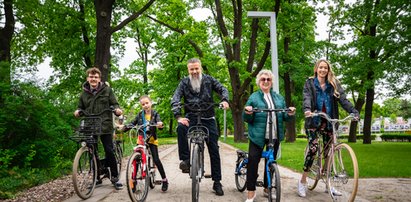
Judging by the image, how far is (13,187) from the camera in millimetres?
6676

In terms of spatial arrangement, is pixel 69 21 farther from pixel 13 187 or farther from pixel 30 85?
pixel 13 187

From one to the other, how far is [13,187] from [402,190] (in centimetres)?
666

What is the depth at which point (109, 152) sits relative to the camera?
20.7 feet

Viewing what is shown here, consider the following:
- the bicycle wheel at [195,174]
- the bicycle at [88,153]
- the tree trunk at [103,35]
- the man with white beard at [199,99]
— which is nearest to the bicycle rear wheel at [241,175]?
the man with white beard at [199,99]

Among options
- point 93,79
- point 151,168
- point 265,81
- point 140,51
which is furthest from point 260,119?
point 140,51

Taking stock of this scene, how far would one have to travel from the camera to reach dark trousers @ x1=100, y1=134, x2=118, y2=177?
6.31 m

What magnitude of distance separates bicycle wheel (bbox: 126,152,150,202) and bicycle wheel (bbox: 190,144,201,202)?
798 mm

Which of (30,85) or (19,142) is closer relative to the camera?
(19,142)

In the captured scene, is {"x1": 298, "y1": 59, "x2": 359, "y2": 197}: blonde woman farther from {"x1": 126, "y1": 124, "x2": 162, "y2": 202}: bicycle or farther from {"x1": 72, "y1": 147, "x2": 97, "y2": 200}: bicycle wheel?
{"x1": 72, "y1": 147, "x2": 97, "y2": 200}: bicycle wheel

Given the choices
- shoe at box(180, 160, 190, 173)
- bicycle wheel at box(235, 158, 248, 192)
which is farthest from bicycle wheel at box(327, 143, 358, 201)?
shoe at box(180, 160, 190, 173)

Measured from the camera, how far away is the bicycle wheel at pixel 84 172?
17.5 ft

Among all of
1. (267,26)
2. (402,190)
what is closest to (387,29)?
(267,26)

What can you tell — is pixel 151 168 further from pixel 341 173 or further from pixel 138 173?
pixel 341 173

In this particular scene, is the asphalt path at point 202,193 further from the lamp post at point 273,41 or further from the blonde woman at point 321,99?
the lamp post at point 273,41
